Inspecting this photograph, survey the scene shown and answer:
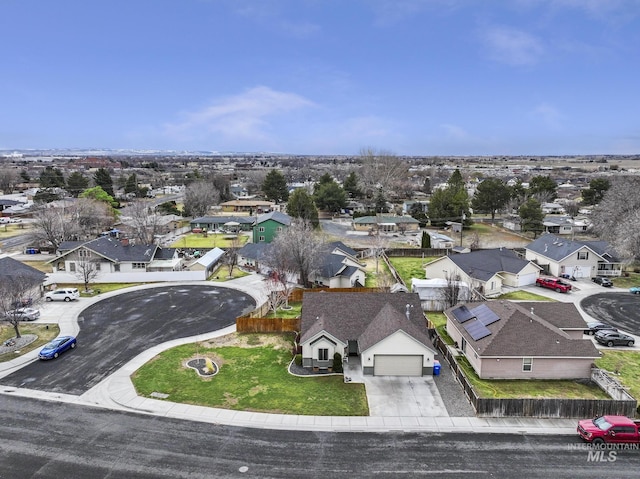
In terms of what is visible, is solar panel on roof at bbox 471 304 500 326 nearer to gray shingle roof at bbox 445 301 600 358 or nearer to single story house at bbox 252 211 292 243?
gray shingle roof at bbox 445 301 600 358

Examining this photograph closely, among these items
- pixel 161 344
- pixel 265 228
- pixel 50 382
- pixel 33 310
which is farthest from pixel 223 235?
pixel 50 382

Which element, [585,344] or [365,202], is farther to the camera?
[365,202]

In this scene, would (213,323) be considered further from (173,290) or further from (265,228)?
(265,228)

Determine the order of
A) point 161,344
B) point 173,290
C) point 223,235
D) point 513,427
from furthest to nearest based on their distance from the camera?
point 223,235 → point 173,290 → point 161,344 → point 513,427

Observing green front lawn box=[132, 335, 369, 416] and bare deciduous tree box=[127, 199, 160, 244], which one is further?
bare deciduous tree box=[127, 199, 160, 244]

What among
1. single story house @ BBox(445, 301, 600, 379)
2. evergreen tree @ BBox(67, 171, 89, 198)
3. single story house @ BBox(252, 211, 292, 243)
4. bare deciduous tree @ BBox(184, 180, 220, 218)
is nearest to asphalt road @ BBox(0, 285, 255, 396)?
single story house @ BBox(445, 301, 600, 379)

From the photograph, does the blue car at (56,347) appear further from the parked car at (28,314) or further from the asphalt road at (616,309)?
the asphalt road at (616,309)

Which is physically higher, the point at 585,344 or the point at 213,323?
the point at 585,344

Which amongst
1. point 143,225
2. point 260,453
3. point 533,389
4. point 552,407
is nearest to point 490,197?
point 143,225
